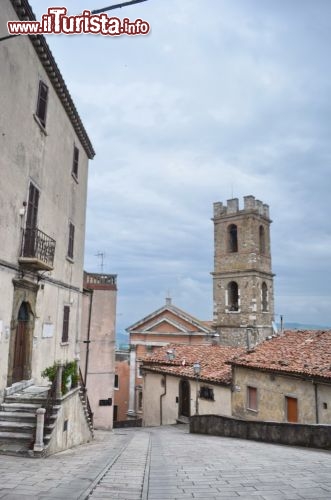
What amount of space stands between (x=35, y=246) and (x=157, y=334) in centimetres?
2919

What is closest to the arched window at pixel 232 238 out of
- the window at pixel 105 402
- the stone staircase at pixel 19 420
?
the window at pixel 105 402

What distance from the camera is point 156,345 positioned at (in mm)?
39312

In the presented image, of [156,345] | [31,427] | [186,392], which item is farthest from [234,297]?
[31,427]

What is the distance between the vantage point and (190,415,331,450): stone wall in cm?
1193

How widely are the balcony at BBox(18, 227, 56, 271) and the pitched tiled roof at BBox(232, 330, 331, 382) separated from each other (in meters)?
11.0

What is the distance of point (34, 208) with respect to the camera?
12.3 metres

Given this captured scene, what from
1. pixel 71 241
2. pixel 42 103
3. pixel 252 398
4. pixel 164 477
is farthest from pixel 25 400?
pixel 252 398

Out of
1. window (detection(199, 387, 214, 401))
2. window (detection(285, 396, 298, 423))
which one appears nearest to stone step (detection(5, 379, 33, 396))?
window (detection(285, 396, 298, 423))

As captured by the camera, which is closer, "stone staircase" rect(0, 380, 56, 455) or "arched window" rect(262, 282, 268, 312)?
"stone staircase" rect(0, 380, 56, 455)

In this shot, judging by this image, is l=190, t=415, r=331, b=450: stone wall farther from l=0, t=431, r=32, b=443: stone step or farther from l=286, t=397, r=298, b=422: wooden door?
l=0, t=431, r=32, b=443: stone step

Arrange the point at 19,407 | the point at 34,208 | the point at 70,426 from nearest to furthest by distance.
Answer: the point at 19,407 < the point at 70,426 < the point at 34,208

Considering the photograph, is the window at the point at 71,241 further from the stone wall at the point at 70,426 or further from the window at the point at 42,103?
the stone wall at the point at 70,426

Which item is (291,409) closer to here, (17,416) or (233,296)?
(17,416)

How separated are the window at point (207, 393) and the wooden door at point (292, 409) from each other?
6379 mm
